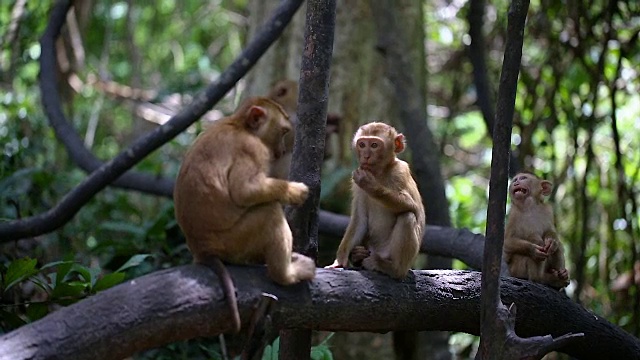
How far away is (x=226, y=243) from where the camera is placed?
4.00 meters

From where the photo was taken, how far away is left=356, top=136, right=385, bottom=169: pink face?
4754 millimetres

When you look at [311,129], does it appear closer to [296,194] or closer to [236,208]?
[296,194]

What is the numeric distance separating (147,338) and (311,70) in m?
1.70

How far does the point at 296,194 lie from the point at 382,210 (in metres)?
1.12

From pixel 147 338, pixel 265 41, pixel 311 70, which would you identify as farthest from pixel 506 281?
pixel 265 41

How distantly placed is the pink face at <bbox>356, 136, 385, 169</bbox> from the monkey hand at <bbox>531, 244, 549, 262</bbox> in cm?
124

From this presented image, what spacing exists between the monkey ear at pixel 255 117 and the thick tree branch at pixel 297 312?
79 cm

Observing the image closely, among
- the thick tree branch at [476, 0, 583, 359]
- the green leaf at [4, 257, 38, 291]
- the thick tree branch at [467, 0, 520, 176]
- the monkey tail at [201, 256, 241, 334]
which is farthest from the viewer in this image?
the thick tree branch at [467, 0, 520, 176]

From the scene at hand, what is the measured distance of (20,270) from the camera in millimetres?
4723

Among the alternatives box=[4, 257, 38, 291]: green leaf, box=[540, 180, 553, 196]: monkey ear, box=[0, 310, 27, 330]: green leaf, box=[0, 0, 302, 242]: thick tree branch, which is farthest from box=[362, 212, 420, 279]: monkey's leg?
box=[0, 0, 302, 242]: thick tree branch

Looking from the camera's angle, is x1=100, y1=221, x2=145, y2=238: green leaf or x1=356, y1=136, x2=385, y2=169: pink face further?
x1=100, y1=221, x2=145, y2=238: green leaf

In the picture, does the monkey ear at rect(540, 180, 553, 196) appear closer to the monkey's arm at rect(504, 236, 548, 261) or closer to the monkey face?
the monkey face

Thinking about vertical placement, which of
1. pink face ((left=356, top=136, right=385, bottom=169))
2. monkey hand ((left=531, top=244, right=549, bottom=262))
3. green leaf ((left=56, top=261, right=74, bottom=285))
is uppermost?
pink face ((left=356, top=136, right=385, bottom=169))

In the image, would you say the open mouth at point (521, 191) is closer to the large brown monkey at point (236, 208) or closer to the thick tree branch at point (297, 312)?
the thick tree branch at point (297, 312)
